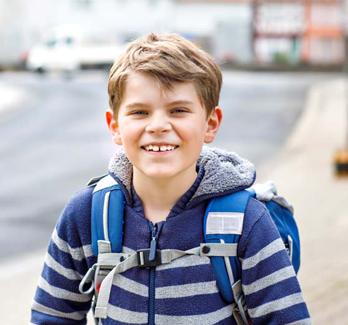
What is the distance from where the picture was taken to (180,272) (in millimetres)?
2131

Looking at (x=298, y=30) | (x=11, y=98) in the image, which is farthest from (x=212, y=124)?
(x=298, y=30)

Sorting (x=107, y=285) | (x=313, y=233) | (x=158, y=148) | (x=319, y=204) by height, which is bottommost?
(x=319, y=204)

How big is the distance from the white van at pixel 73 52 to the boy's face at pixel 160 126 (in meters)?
31.4

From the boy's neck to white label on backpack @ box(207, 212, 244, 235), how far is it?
153 mm

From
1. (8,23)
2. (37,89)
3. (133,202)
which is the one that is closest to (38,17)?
(8,23)

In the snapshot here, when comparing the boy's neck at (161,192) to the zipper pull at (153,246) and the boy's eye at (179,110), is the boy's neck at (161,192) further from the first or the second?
the boy's eye at (179,110)

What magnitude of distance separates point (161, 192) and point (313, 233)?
4950mm

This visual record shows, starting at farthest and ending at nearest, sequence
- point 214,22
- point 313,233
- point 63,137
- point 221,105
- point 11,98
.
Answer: point 214,22 → point 11,98 → point 221,105 → point 63,137 → point 313,233

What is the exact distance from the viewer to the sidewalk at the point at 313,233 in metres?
4.99

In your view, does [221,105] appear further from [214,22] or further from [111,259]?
[214,22]

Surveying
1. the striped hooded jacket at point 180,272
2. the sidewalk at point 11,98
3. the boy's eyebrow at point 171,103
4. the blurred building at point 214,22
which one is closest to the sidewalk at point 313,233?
the striped hooded jacket at point 180,272

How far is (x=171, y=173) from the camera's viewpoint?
2166mm

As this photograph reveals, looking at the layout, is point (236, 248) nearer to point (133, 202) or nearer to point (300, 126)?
point (133, 202)

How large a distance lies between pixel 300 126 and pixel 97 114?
526 centimetres
